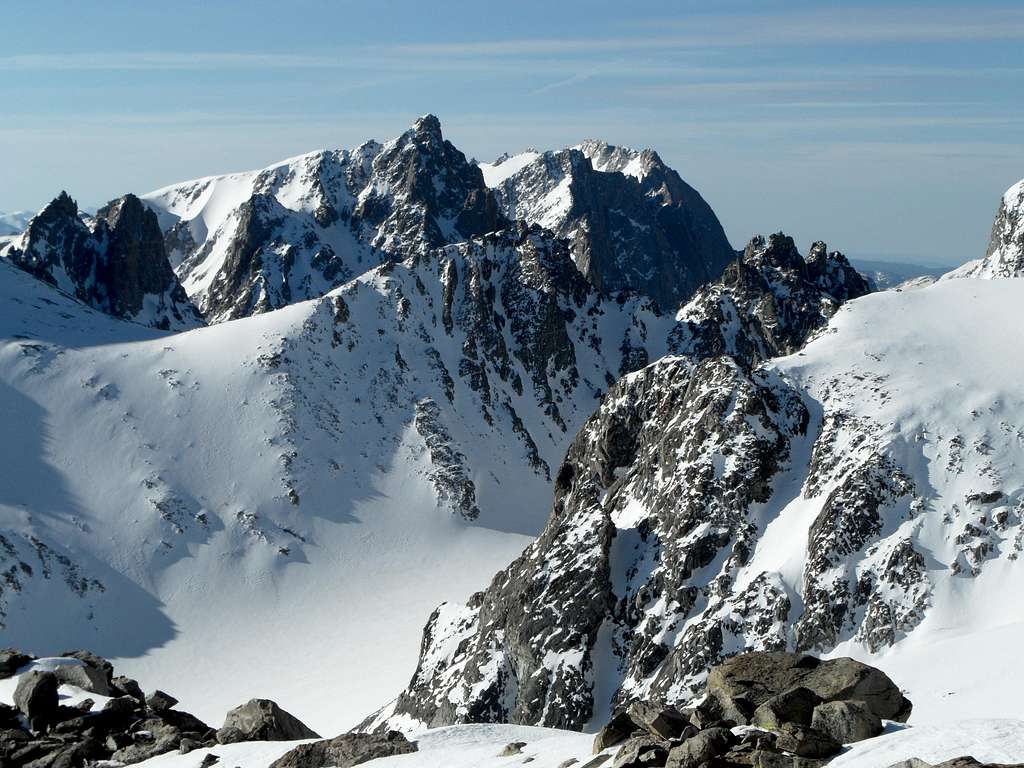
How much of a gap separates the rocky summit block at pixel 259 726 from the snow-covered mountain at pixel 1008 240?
106373mm

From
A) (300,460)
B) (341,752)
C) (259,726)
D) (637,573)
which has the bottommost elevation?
(341,752)

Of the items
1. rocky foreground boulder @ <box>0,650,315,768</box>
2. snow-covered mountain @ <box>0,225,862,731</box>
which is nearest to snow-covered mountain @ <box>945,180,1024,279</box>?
snow-covered mountain @ <box>0,225,862,731</box>


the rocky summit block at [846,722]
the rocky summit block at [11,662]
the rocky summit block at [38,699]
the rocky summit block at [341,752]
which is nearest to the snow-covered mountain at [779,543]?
the rocky summit block at [11,662]

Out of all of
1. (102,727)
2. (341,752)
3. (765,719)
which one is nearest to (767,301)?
(102,727)

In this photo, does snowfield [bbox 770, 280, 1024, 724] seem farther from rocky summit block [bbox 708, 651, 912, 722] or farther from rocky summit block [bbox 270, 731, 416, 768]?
rocky summit block [bbox 270, 731, 416, 768]

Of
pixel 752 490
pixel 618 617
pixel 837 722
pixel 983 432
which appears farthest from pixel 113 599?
pixel 837 722

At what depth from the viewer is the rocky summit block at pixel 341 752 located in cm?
3145

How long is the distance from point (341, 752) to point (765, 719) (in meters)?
13.7

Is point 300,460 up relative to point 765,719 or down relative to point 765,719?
up

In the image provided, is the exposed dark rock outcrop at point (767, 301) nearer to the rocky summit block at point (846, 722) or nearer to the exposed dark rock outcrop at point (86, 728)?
the exposed dark rock outcrop at point (86, 728)

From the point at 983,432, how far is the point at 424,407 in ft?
263

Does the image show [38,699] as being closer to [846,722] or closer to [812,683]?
[812,683]

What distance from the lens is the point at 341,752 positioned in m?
31.9

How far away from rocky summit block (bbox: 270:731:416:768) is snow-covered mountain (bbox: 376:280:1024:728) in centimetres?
3027
